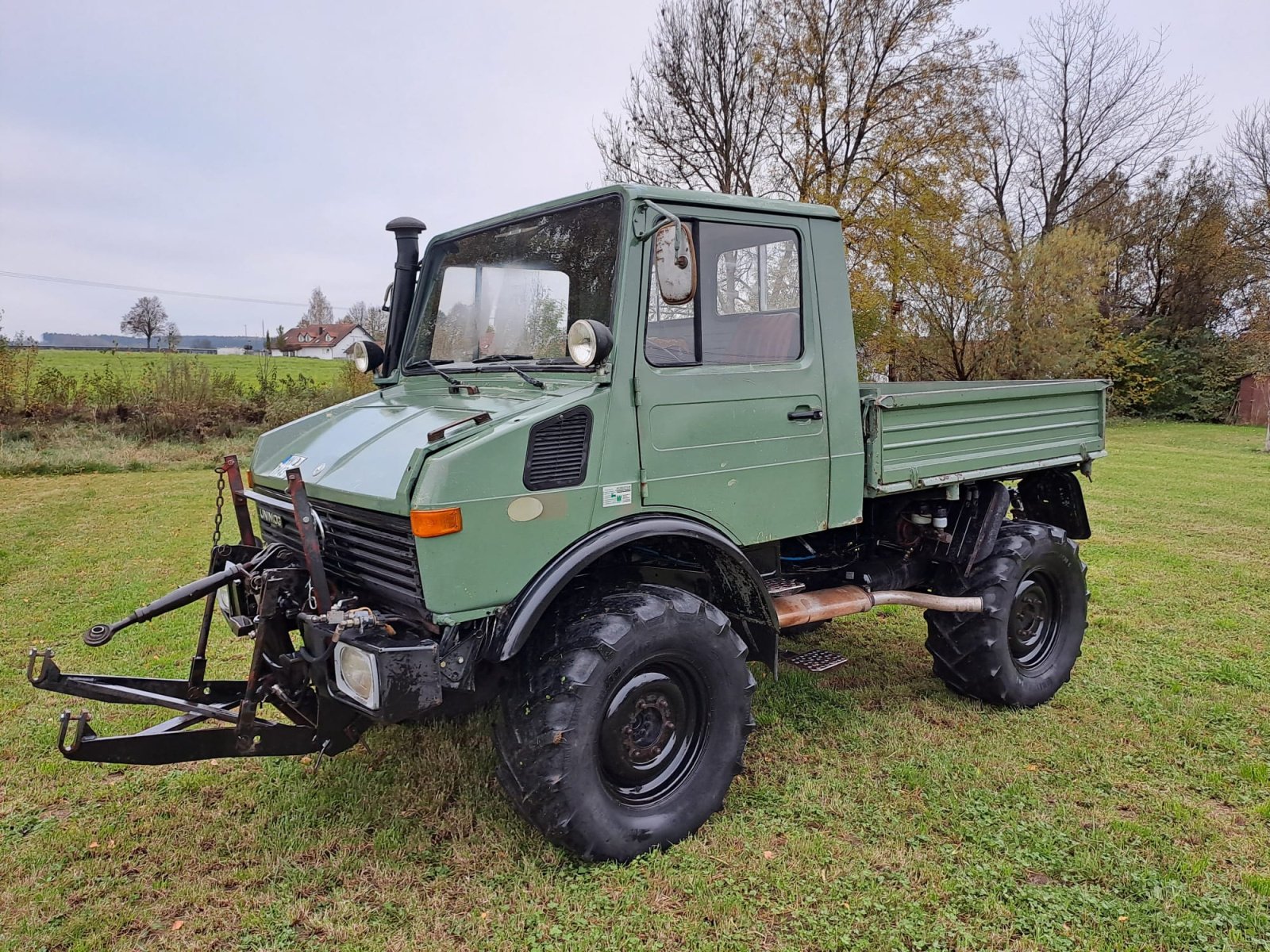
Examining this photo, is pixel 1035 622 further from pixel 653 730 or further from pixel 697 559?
pixel 653 730

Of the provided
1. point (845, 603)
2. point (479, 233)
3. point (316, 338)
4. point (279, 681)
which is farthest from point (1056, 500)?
point (316, 338)

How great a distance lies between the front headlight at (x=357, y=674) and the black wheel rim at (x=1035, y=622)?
3.41 metres

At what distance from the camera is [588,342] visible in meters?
2.87

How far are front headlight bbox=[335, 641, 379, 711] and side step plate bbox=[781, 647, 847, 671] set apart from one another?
82.0 inches

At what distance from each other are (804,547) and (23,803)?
363 cm

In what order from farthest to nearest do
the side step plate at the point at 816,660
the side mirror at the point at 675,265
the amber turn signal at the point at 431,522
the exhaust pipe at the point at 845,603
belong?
the side step plate at the point at 816,660, the exhaust pipe at the point at 845,603, the side mirror at the point at 675,265, the amber turn signal at the point at 431,522

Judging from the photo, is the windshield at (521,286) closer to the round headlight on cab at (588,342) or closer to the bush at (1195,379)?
the round headlight on cab at (588,342)

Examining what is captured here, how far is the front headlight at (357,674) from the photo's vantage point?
2.61 m

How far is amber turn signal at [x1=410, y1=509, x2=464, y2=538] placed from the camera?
2.57 metres

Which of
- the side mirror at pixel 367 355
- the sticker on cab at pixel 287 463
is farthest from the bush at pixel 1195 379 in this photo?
the sticker on cab at pixel 287 463

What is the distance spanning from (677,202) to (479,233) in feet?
3.58

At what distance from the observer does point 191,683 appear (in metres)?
3.14

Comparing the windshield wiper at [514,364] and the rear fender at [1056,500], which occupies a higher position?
the windshield wiper at [514,364]

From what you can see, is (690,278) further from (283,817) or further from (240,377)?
(240,377)
